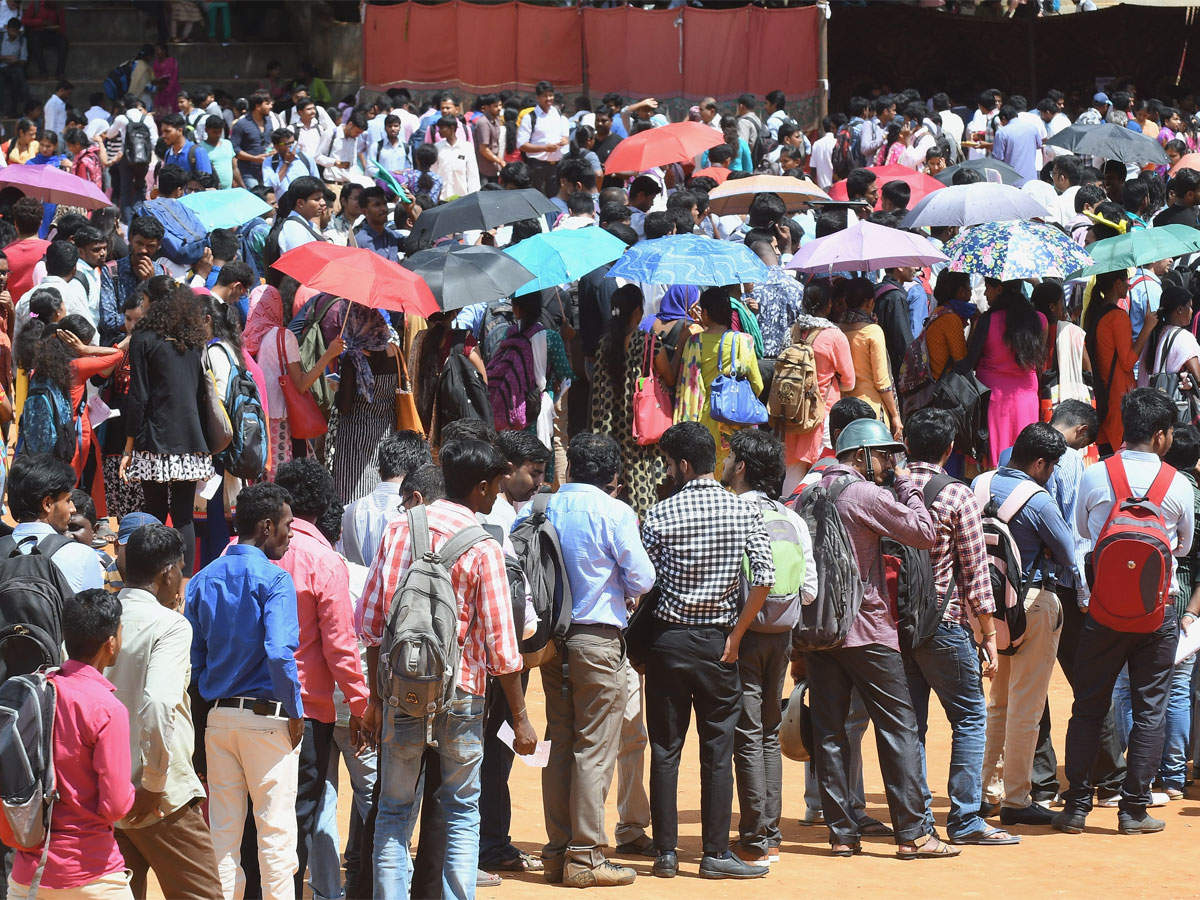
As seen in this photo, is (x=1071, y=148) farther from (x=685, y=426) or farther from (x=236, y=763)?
(x=236, y=763)

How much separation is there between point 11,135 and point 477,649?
18920 mm

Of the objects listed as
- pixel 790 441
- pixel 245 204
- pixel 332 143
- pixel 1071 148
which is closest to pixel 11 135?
pixel 332 143

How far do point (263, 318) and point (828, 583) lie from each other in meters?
4.28

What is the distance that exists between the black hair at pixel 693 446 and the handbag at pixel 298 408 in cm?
345

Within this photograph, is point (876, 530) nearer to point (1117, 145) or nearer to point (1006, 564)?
point (1006, 564)

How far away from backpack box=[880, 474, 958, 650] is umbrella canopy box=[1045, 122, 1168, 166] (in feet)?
36.1

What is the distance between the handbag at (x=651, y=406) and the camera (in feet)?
33.4

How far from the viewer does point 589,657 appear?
6.80 m

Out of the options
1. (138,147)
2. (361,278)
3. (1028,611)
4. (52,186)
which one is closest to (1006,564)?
(1028,611)

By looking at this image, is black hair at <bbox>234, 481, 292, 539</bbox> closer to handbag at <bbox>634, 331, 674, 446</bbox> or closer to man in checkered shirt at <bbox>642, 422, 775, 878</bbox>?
man in checkered shirt at <bbox>642, 422, 775, 878</bbox>

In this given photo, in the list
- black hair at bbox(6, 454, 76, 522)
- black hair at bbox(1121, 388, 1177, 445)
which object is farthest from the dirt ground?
black hair at bbox(6, 454, 76, 522)

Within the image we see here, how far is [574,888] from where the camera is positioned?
692 cm

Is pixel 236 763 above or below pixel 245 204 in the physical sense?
below

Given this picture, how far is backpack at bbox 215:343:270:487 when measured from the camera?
29.9ft
